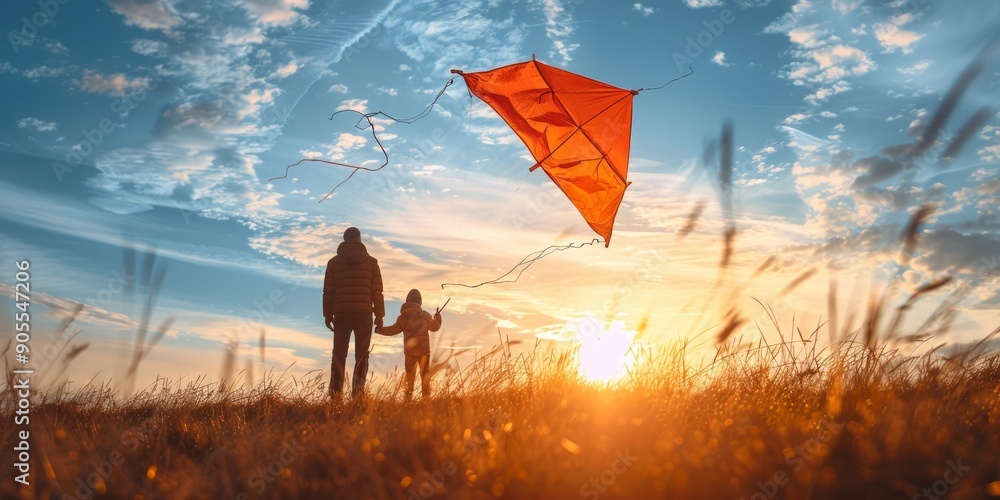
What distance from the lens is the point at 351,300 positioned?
8898mm

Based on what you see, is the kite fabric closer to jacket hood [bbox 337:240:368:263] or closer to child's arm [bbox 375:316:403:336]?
jacket hood [bbox 337:240:368:263]

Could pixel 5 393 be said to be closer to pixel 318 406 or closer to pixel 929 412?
pixel 318 406

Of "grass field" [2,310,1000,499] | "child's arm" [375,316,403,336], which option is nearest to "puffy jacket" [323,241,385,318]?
"child's arm" [375,316,403,336]

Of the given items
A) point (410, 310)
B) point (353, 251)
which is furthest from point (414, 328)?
point (353, 251)

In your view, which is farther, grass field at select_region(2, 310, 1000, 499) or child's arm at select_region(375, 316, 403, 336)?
child's arm at select_region(375, 316, 403, 336)

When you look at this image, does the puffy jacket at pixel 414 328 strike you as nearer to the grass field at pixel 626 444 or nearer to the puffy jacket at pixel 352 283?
the puffy jacket at pixel 352 283

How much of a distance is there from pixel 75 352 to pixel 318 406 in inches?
97.6

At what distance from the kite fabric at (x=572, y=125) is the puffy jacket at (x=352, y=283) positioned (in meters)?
2.85

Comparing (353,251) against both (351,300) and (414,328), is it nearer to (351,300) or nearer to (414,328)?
(351,300)

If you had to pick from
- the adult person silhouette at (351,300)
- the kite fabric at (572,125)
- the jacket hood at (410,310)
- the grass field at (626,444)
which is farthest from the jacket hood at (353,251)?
the grass field at (626,444)

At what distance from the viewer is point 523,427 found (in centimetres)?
367

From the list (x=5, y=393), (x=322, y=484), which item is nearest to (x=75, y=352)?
(x=5, y=393)

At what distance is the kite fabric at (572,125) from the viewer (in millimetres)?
8812

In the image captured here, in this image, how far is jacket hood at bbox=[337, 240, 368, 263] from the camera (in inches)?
352
